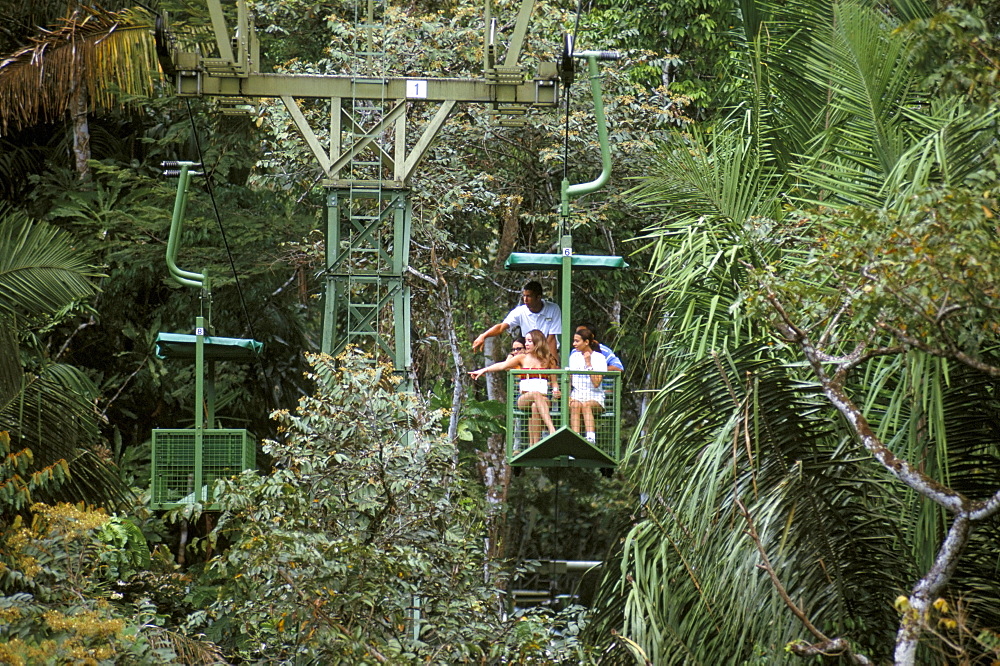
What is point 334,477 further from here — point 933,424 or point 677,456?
point 933,424

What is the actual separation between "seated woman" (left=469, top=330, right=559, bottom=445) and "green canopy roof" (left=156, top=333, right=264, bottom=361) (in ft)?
9.31

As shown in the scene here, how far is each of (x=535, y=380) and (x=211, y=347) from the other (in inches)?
137

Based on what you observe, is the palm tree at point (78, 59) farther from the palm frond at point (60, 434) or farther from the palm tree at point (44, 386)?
the palm frond at point (60, 434)

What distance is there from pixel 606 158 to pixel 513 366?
2.01 metres

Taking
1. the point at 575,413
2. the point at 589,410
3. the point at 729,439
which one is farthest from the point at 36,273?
the point at 729,439

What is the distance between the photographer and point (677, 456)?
9.78m

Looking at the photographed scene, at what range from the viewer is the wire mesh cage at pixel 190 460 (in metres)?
13.7

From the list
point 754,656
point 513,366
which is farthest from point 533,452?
point 754,656

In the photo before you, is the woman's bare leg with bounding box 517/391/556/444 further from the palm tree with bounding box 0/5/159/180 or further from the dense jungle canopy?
the palm tree with bounding box 0/5/159/180

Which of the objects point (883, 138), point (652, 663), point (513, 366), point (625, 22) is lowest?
point (652, 663)

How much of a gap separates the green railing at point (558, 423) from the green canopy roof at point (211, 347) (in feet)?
9.77

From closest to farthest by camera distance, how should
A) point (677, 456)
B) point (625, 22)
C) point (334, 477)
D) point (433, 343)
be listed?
1. point (677, 456)
2. point (334, 477)
3. point (625, 22)
4. point (433, 343)

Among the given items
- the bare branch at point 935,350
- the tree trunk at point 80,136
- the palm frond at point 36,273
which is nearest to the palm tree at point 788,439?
the bare branch at point 935,350

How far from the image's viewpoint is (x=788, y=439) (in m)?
9.36
